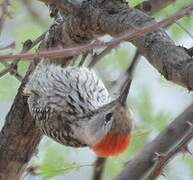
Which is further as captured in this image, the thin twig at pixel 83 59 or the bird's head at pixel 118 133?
the thin twig at pixel 83 59

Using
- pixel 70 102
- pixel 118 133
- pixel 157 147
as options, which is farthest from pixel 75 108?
pixel 157 147

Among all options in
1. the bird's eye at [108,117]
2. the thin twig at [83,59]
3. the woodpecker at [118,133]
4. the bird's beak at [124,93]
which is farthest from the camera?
the bird's eye at [108,117]

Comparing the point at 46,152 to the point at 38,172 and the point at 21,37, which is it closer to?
the point at 38,172

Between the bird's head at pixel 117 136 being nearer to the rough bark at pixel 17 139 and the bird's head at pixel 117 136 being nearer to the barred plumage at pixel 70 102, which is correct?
the barred plumage at pixel 70 102

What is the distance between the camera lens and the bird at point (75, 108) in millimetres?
2508

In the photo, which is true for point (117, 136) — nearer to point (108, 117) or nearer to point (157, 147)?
point (108, 117)

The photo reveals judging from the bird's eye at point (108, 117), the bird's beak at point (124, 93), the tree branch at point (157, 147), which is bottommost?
the bird's eye at point (108, 117)

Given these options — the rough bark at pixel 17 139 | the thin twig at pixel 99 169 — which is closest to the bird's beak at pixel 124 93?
Result: the thin twig at pixel 99 169

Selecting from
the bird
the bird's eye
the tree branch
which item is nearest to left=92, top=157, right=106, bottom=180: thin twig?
the tree branch

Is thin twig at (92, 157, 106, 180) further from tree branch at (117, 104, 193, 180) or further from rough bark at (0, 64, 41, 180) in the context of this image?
rough bark at (0, 64, 41, 180)

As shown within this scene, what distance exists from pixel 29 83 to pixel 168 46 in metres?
1.15

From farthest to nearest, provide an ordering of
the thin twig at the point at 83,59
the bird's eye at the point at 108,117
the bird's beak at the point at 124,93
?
the bird's eye at the point at 108,117 < the thin twig at the point at 83,59 < the bird's beak at the point at 124,93

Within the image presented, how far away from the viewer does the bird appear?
2.51 m

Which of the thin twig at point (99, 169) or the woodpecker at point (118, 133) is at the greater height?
the thin twig at point (99, 169)
